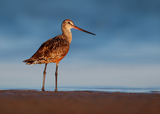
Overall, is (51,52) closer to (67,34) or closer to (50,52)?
(50,52)

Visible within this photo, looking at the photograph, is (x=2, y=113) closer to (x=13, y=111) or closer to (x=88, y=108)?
(x=13, y=111)

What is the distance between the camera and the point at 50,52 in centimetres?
1254

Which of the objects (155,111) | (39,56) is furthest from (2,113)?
(39,56)

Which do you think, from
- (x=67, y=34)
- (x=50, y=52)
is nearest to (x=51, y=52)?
(x=50, y=52)

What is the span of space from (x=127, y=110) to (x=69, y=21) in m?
11.1

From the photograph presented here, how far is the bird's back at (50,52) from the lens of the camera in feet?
41.1

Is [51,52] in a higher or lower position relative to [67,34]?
lower

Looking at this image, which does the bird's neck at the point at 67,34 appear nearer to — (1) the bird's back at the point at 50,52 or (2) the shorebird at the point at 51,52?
(2) the shorebird at the point at 51,52

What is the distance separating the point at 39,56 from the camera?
12.5m

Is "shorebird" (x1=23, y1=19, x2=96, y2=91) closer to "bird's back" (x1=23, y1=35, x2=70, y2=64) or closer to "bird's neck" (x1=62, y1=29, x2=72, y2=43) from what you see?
"bird's back" (x1=23, y1=35, x2=70, y2=64)

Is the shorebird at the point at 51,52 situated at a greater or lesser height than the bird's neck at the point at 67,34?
lesser

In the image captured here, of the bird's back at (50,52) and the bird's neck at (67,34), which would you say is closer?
the bird's back at (50,52)

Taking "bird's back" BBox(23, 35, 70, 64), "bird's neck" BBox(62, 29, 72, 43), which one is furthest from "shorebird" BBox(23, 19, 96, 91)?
"bird's neck" BBox(62, 29, 72, 43)

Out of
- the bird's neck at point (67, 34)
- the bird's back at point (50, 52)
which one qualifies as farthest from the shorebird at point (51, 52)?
the bird's neck at point (67, 34)
